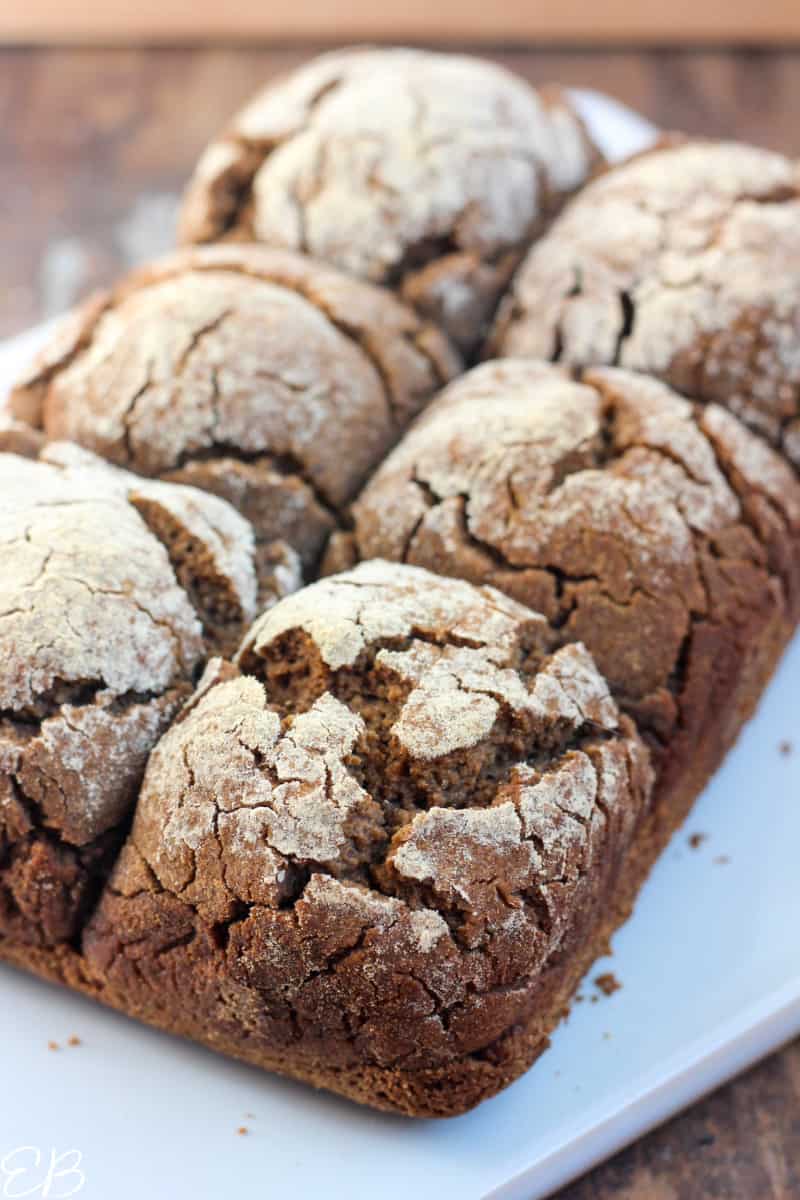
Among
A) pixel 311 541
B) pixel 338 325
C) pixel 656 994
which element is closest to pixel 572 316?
pixel 338 325

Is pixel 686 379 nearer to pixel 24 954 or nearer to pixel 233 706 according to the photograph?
pixel 233 706

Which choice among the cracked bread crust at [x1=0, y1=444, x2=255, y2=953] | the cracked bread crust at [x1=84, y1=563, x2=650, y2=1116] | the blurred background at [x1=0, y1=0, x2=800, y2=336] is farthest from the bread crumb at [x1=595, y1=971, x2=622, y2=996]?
the blurred background at [x1=0, y1=0, x2=800, y2=336]

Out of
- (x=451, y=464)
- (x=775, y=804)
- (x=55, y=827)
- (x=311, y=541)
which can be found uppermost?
(x=451, y=464)

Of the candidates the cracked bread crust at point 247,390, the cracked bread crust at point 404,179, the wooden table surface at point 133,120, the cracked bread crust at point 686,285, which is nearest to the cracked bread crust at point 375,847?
the cracked bread crust at point 247,390

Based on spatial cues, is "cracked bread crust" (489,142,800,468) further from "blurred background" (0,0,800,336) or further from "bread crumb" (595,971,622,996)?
"blurred background" (0,0,800,336)

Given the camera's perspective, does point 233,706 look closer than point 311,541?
Yes

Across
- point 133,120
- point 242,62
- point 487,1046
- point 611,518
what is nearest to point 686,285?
point 611,518

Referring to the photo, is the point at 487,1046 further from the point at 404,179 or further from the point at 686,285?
the point at 404,179
